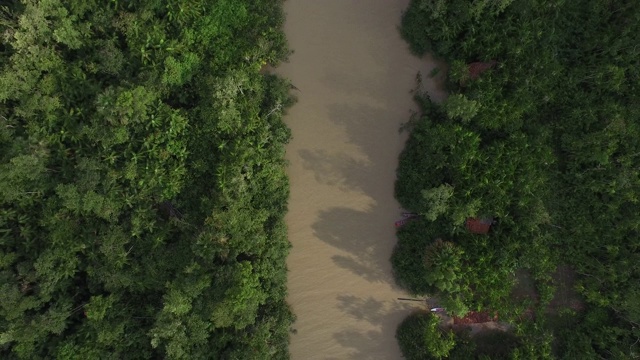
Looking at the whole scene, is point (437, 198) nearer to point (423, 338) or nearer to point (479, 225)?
point (479, 225)

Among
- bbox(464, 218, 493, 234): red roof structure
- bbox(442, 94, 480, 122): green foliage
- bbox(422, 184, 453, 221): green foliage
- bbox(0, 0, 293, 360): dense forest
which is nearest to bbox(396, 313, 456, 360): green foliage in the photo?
bbox(464, 218, 493, 234): red roof structure

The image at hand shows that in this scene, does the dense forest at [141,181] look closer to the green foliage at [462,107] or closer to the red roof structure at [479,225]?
the green foliage at [462,107]

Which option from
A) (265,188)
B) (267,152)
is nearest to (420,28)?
(267,152)

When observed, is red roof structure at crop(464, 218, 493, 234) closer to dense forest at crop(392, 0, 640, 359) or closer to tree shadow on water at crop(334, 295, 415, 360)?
dense forest at crop(392, 0, 640, 359)

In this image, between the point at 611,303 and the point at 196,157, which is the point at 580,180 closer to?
the point at 611,303

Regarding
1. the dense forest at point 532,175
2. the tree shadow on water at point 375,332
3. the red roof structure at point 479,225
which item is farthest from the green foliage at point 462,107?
the tree shadow on water at point 375,332
